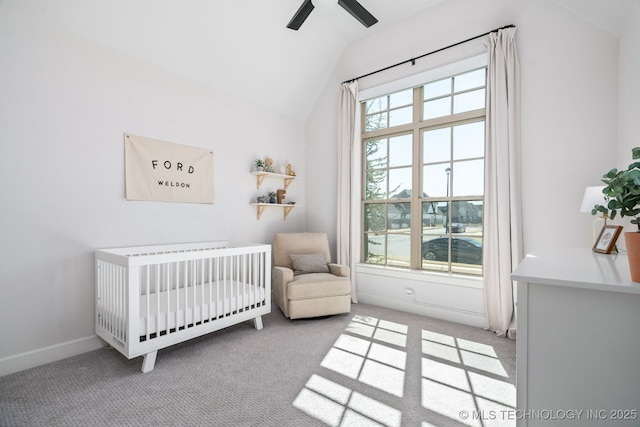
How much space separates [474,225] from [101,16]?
3.75 metres

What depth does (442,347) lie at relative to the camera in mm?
2377

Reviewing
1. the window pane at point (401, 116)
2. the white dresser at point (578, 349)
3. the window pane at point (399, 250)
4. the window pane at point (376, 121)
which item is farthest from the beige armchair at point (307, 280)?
the white dresser at point (578, 349)

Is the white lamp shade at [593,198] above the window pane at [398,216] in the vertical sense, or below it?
above

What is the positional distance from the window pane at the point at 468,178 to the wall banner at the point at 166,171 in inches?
103

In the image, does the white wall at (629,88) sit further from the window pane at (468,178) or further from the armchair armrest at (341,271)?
the armchair armrest at (341,271)

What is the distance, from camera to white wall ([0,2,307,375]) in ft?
6.55

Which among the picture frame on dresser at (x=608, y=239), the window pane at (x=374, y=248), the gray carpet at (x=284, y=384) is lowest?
the gray carpet at (x=284, y=384)

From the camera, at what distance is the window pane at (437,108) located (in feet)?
10.3

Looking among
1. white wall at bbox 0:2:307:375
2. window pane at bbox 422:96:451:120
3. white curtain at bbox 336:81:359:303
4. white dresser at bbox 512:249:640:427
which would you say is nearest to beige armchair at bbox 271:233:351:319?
white curtain at bbox 336:81:359:303

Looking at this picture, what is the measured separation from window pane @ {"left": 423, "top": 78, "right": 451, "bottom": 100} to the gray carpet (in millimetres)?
2487

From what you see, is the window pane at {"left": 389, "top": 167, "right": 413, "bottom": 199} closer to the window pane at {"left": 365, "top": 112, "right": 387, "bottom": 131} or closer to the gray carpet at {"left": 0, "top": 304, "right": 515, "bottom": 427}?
the window pane at {"left": 365, "top": 112, "right": 387, "bottom": 131}

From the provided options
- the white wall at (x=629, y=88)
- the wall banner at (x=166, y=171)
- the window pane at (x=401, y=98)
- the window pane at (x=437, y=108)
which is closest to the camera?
the white wall at (x=629, y=88)

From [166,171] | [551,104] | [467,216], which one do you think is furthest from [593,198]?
[166,171]

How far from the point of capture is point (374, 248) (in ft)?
12.2
